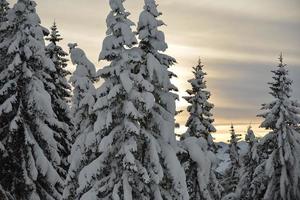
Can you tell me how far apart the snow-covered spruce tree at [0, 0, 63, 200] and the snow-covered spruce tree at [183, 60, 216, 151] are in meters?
11.3

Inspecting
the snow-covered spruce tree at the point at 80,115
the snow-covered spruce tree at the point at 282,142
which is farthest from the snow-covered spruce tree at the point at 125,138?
the snow-covered spruce tree at the point at 282,142

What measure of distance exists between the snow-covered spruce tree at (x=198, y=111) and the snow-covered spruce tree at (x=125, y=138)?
13.4 m

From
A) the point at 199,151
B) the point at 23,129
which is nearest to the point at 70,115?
the point at 23,129

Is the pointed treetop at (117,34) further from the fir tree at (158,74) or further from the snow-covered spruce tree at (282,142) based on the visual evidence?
the snow-covered spruce tree at (282,142)

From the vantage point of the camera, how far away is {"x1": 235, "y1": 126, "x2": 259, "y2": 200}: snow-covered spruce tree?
37656mm

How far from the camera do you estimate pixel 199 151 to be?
21.4 m

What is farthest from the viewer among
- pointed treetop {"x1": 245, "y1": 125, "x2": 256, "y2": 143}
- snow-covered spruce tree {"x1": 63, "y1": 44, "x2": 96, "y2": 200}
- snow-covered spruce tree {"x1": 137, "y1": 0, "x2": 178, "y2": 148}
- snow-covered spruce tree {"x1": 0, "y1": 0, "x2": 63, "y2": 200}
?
pointed treetop {"x1": 245, "y1": 125, "x2": 256, "y2": 143}

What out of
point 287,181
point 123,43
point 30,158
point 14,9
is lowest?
point 287,181

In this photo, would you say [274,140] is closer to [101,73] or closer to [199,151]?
[199,151]

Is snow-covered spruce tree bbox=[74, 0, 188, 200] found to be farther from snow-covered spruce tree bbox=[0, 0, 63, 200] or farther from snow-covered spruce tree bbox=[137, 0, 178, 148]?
snow-covered spruce tree bbox=[0, 0, 63, 200]

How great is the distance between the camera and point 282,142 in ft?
97.2

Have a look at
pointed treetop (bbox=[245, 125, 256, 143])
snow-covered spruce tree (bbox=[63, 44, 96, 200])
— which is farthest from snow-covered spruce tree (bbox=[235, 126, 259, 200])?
snow-covered spruce tree (bbox=[63, 44, 96, 200])

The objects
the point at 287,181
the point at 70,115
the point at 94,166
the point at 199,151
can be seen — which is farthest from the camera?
the point at 70,115

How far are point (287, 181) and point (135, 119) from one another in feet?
48.3
